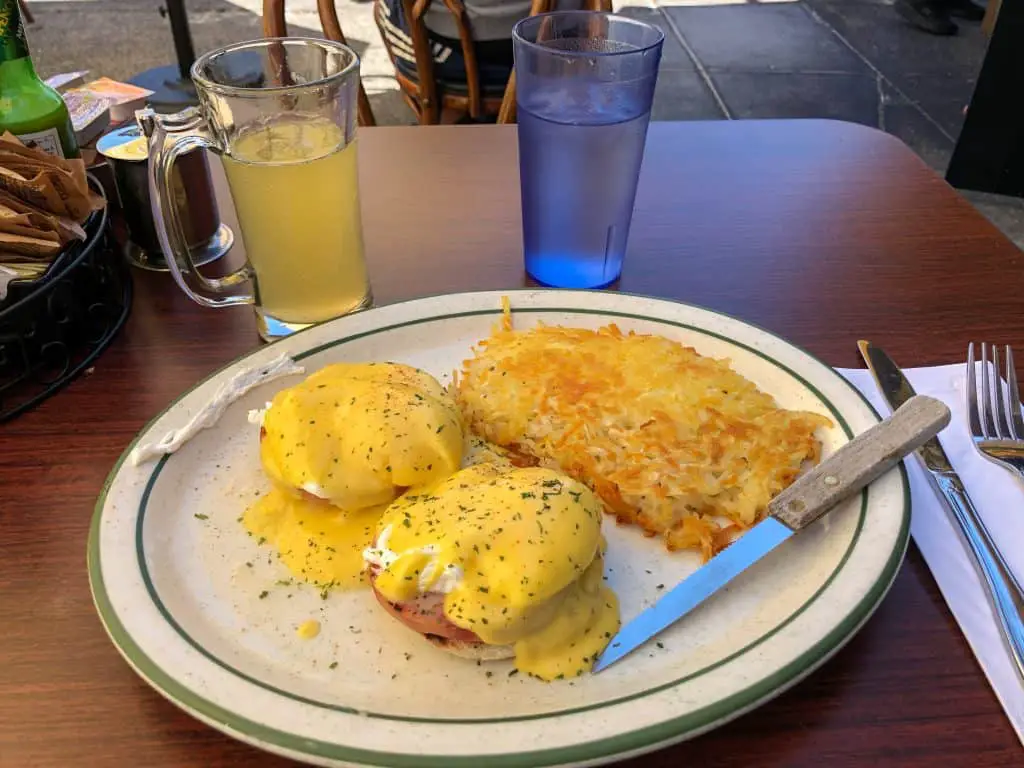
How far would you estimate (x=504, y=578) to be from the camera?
0.75 m

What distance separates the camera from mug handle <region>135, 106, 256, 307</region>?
111 centimetres

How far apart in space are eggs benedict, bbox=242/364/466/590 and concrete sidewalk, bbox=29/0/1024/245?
321 centimetres

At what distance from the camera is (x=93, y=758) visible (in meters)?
0.70

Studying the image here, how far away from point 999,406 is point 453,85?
1.90 m

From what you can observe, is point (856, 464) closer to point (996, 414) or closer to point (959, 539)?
point (959, 539)

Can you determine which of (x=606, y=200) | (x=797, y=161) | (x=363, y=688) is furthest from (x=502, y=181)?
(x=363, y=688)

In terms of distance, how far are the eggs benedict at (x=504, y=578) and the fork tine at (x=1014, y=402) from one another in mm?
565

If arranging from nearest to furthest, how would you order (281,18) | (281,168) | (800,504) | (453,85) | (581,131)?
(800,504)
(281,168)
(581,131)
(281,18)
(453,85)

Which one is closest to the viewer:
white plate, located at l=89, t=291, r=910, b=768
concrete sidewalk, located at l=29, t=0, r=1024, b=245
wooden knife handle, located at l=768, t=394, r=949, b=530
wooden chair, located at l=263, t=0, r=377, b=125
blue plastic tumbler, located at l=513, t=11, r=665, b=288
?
white plate, located at l=89, t=291, r=910, b=768

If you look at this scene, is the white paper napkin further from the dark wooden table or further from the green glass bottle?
the green glass bottle

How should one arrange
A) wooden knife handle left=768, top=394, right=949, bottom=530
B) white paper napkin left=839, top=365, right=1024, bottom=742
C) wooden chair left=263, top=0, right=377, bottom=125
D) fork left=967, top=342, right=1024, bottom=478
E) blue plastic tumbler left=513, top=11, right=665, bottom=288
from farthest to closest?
wooden chair left=263, top=0, right=377, bottom=125 < blue plastic tumbler left=513, top=11, right=665, bottom=288 < fork left=967, top=342, right=1024, bottom=478 < wooden knife handle left=768, top=394, right=949, bottom=530 < white paper napkin left=839, top=365, right=1024, bottom=742

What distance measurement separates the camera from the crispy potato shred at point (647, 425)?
939 millimetres

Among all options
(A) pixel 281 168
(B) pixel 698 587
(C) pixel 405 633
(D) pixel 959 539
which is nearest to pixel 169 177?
(A) pixel 281 168

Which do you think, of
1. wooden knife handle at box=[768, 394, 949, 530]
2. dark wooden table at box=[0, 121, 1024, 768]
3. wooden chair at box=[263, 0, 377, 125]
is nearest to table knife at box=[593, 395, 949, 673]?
wooden knife handle at box=[768, 394, 949, 530]
